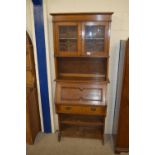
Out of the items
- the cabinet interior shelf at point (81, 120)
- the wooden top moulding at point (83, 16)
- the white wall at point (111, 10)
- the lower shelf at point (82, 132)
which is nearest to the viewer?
the wooden top moulding at point (83, 16)

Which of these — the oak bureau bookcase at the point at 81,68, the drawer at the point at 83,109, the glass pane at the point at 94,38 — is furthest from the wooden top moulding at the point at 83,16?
the drawer at the point at 83,109

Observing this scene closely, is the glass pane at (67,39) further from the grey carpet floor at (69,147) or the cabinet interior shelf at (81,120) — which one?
the grey carpet floor at (69,147)

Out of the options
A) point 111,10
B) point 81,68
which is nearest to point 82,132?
point 81,68

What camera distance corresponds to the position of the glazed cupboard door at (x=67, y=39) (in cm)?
224

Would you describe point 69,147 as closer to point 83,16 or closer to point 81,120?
point 81,120

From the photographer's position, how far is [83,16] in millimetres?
2143

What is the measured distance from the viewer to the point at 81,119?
2678mm

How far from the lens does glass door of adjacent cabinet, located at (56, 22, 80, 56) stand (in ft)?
7.39

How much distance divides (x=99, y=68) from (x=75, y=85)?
49 centimetres

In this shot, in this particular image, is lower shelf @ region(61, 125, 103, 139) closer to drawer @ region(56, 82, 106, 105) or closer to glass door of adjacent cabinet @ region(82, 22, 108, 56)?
drawer @ region(56, 82, 106, 105)

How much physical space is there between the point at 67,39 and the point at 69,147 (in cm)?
165
